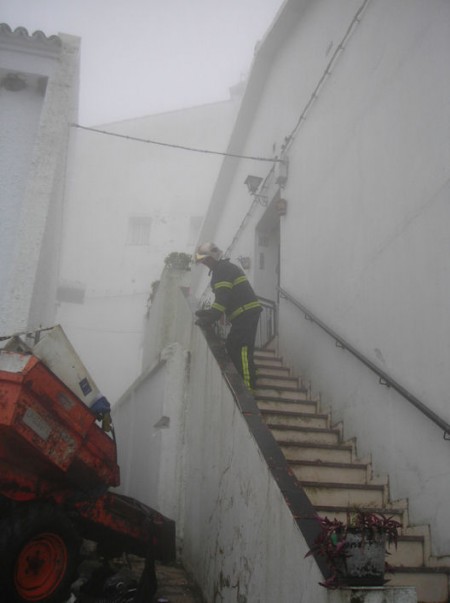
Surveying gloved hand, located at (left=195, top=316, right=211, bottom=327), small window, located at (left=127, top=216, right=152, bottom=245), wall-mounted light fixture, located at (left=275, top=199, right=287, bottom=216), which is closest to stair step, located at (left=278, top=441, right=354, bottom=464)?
gloved hand, located at (left=195, top=316, right=211, bottom=327)

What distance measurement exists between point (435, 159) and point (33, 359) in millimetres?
3806

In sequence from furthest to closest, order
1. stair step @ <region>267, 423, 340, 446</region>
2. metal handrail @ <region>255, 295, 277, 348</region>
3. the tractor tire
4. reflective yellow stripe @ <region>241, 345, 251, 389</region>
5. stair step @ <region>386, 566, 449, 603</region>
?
metal handrail @ <region>255, 295, 277, 348</region> < reflective yellow stripe @ <region>241, 345, 251, 389</region> < stair step @ <region>267, 423, 340, 446</region> < the tractor tire < stair step @ <region>386, 566, 449, 603</region>

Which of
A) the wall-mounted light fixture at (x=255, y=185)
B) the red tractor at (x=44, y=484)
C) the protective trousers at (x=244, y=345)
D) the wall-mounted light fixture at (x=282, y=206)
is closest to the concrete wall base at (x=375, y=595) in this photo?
the red tractor at (x=44, y=484)

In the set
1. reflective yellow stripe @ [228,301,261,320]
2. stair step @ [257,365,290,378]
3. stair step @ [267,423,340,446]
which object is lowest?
stair step @ [267,423,340,446]

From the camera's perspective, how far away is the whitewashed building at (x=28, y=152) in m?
5.41

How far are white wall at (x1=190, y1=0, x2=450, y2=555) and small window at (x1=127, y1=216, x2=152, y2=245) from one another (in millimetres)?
12828

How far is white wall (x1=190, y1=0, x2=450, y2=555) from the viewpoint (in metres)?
4.07

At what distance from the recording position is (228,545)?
4.18m

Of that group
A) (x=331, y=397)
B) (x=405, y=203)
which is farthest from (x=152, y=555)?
(x=405, y=203)

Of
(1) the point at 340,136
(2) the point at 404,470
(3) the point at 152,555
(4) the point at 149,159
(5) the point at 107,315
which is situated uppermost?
(4) the point at 149,159

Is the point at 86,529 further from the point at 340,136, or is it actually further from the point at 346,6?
the point at 346,6

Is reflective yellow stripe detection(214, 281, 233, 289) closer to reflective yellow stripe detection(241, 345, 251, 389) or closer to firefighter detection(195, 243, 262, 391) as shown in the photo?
firefighter detection(195, 243, 262, 391)

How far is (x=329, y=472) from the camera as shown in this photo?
4637 mm

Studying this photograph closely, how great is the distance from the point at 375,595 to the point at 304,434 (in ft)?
9.56
